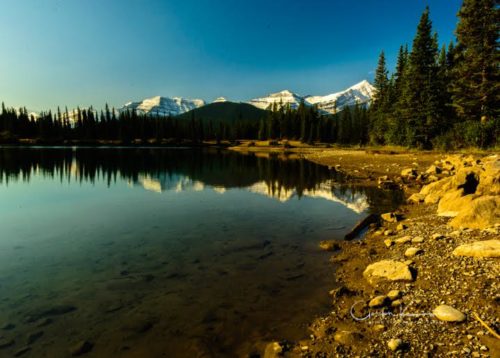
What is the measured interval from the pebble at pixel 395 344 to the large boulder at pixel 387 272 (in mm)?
2883

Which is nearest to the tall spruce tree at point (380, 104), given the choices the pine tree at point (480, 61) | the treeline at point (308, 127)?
the pine tree at point (480, 61)

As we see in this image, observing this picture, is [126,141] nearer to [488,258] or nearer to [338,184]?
[338,184]

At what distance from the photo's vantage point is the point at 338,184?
27.9 metres

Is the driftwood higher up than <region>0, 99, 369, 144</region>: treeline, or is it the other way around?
<region>0, 99, 369, 144</region>: treeline

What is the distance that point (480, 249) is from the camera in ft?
25.8

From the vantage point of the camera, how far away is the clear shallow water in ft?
21.4

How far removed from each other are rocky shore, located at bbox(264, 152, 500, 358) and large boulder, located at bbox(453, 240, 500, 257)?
0.02m

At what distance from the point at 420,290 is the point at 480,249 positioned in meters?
2.41

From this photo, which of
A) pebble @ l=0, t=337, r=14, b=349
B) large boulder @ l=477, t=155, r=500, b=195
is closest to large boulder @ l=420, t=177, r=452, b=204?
large boulder @ l=477, t=155, r=500, b=195

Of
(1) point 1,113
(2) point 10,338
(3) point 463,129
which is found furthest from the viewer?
(1) point 1,113

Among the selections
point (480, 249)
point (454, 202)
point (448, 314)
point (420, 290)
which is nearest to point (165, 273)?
point (420, 290)

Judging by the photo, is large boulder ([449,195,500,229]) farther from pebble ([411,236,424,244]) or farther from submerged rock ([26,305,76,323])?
submerged rock ([26,305,76,323])

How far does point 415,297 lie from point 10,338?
928 centimetres

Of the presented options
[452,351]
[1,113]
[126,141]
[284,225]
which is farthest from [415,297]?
[1,113]
